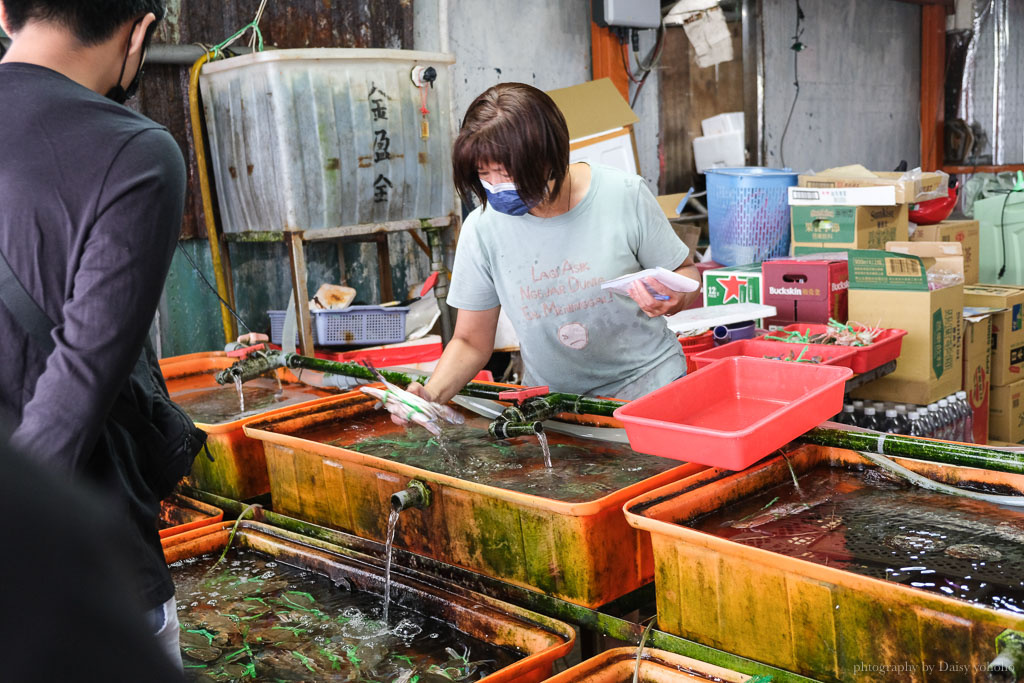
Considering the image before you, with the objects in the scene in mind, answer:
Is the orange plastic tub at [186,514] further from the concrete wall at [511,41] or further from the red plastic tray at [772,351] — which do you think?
the concrete wall at [511,41]

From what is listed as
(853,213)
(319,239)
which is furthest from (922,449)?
(319,239)

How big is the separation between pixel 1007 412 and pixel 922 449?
3.27 meters

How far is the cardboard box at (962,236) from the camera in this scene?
15.3ft

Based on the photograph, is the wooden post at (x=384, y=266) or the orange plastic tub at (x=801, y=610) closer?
the orange plastic tub at (x=801, y=610)

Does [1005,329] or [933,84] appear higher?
[933,84]

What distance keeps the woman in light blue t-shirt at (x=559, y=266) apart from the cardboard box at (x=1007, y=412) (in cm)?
287

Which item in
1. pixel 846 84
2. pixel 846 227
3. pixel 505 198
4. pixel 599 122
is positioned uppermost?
pixel 846 84

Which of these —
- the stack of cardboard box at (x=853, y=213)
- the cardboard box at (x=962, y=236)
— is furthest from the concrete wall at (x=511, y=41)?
the cardboard box at (x=962, y=236)

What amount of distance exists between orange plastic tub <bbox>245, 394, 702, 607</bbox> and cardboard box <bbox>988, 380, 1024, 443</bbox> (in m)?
3.44

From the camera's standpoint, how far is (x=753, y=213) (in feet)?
15.7

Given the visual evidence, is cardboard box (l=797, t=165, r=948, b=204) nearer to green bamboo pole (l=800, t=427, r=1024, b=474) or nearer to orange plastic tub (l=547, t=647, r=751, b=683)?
green bamboo pole (l=800, t=427, r=1024, b=474)

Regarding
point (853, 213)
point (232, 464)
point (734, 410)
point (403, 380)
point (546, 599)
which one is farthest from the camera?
point (853, 213)

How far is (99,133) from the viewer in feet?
3.77

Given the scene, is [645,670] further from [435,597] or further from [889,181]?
[889,181]
